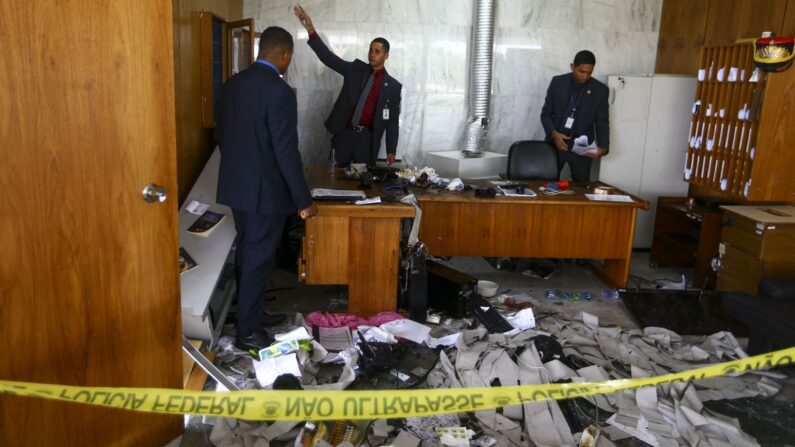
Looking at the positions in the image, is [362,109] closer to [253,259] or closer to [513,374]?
[253,259]

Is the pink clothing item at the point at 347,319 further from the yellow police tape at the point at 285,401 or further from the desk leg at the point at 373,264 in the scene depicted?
the yellow police tape at the point at 285,401

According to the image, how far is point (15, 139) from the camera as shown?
6.03ft

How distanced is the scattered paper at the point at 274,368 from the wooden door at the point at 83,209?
0.86 m

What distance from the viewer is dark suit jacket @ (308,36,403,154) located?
19.0ft

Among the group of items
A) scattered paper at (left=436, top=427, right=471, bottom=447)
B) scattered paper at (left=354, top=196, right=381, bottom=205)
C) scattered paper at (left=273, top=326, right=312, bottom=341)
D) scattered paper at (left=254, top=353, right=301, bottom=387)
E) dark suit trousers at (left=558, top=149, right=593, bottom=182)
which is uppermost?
dark suit trousers at (left=558, top=149, right=593, bottom=182)

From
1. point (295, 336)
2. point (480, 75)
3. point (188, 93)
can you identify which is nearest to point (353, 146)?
point (480, 75)

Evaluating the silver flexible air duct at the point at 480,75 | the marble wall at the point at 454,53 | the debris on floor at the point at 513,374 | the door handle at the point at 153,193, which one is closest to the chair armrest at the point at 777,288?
the debris on floor at the point at 513,374

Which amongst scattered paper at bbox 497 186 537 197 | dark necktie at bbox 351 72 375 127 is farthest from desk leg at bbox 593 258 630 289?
dark necktie at bbox 351 72 375 127

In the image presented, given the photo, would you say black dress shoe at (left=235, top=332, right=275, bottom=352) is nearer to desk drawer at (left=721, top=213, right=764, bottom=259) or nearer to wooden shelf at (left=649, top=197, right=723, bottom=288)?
desk drawer at (left=721, top=213, right=764, bottom=259)

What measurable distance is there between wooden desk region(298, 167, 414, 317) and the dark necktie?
6.56 feet

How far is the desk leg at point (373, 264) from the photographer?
4.02 metres

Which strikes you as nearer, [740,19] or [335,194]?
[335,194]

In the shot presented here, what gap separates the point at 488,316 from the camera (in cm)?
405

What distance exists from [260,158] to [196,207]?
1.04 m
